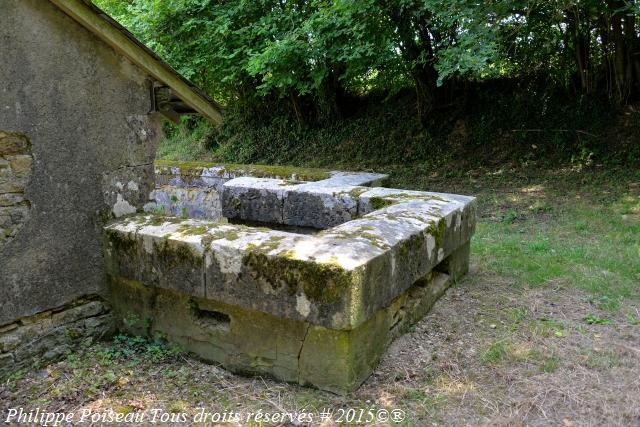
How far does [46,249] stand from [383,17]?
281 inches

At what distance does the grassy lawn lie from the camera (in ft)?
10.3

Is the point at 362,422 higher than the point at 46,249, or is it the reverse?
the point at 46,249

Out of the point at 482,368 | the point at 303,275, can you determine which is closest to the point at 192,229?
the point at 303,275

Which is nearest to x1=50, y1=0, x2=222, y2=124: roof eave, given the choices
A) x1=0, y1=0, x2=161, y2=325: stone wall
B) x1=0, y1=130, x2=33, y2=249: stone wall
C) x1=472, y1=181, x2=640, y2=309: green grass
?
x1=0, y1=0, x2=161, y2=325: stone wall

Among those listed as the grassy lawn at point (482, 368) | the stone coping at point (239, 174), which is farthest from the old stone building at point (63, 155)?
the stone coping at point (239, 174)

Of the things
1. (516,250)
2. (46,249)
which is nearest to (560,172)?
(516,250)

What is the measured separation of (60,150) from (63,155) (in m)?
0.04

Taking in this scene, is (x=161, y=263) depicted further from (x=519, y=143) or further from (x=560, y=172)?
(x=519, y=143)

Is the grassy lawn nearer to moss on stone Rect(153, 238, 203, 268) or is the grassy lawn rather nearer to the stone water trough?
the stone water trough

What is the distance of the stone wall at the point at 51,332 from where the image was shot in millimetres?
3746

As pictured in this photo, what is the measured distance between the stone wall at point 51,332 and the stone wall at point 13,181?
64 centimetres

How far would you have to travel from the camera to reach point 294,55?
31.5 ft

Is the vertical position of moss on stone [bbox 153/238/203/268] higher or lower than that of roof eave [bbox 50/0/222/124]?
lower

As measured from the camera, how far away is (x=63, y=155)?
3.92 m
